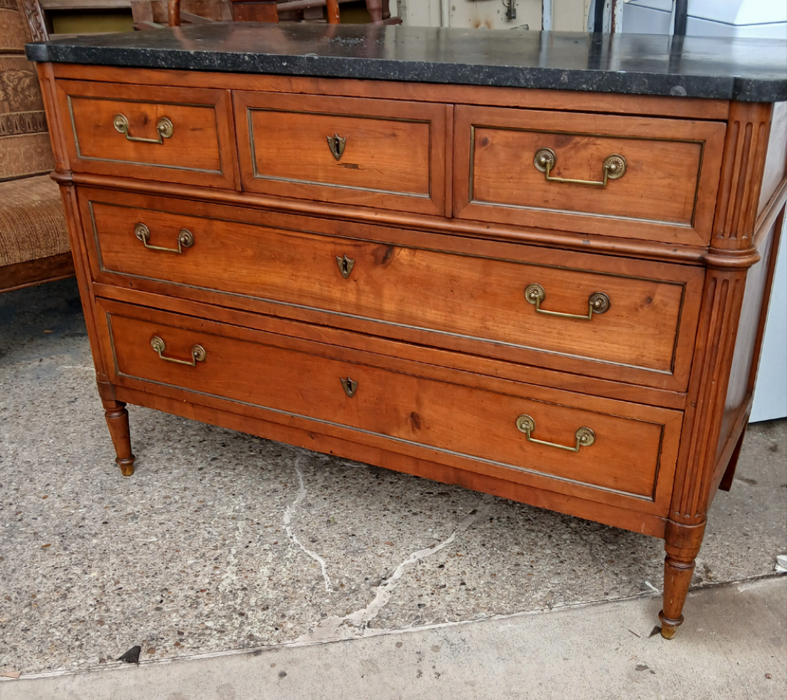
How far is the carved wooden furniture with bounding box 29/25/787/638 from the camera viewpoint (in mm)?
1425

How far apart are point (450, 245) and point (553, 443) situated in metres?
0.46

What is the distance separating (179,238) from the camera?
1.98m

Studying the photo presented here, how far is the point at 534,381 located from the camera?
5.49 ft

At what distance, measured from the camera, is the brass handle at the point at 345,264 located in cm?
178

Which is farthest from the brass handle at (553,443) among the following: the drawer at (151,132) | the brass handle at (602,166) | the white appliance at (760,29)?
the white appliance at (760,29)

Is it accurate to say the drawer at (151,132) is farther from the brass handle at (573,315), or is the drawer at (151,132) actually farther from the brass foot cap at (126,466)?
the brass foot cap at (126,466)

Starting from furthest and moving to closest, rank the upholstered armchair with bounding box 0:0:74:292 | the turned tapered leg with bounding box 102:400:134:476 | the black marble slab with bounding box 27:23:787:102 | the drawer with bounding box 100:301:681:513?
the upholstered armchair with bounding box 0:0:74:292, the turned tapered leg with bounding box 102:400:134:476, the drawer with bounding box 100:301:681:513, the black marble slab with bounding box 27:23:787:102

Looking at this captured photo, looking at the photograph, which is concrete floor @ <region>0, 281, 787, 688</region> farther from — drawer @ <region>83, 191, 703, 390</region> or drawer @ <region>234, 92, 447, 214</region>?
drawer @ <region>234, 92, 447, 214</region>

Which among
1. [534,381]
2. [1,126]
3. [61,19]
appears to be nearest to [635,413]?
[534,381]

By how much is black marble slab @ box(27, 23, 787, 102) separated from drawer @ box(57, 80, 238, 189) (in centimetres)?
7

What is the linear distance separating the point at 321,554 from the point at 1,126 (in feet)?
7.21

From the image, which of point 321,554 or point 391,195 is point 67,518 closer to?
point 321,554

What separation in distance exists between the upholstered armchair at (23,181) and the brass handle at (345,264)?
1575 mm

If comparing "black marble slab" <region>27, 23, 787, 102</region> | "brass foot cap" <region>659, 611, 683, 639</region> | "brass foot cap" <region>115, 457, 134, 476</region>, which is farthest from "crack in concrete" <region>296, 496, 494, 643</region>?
"black marble slab" <region>27, 23, 787, 102</region>
